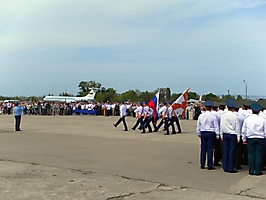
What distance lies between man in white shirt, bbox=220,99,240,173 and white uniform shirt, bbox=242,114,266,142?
25 centimetres

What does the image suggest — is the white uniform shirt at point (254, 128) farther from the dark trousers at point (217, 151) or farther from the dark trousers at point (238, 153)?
the dark trousers at point (217, 151)

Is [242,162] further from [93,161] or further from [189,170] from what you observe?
[93,161]

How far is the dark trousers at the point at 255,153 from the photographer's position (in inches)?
362

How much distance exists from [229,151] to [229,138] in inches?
13.1

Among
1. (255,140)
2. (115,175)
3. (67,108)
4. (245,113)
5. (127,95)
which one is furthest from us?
(127,95)

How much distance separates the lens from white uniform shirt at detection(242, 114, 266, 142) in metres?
9.23

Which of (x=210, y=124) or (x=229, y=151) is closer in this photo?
(x=229, y=151)

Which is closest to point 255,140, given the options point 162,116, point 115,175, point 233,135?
point 233,135

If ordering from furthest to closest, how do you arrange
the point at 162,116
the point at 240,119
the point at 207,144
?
the point at 162,116 < the point at 207,144 < the point at 240,119

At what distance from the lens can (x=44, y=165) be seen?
33.8 feet

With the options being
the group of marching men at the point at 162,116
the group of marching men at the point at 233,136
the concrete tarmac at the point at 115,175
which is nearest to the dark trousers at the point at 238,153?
the group of marching men at the point at 233,136

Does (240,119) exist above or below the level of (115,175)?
above

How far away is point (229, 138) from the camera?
9656mm

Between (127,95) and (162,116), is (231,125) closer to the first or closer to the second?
(162,116)
